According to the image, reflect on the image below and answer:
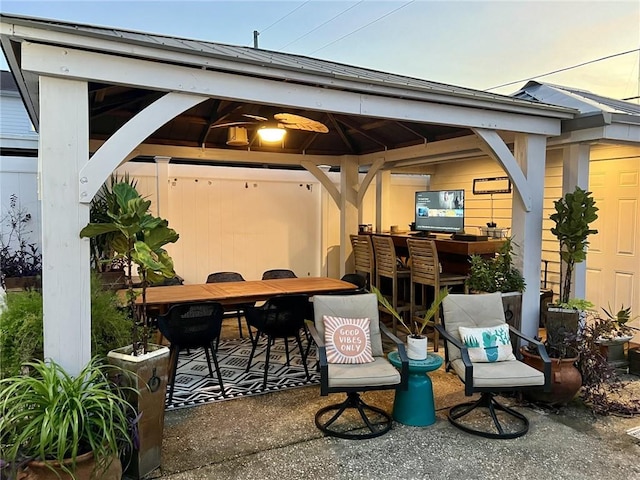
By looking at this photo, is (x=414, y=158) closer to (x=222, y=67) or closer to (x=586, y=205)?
(x=586, y=205)

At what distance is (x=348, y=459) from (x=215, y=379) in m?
1.84

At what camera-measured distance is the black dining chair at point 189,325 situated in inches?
147

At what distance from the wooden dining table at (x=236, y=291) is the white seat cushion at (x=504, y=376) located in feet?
6.28

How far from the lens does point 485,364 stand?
11.6 ft

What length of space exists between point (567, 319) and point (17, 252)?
5574 mm

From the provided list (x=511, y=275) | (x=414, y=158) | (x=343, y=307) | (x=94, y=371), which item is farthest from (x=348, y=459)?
(x=414, y=158)

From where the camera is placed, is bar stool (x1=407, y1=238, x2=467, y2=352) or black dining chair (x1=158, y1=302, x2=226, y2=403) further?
bar stool (x1=407, y1=238, x2=467, y2=352)

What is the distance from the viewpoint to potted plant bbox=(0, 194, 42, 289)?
182 inches

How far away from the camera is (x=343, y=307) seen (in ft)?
12.6

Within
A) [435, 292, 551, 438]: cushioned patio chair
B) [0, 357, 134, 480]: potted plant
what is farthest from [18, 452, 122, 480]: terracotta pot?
[435, 292, 551, 438]: cushioned patio chair

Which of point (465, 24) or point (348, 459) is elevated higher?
point (465, 24)

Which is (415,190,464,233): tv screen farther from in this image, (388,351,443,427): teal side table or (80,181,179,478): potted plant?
(80,181,179,478): potted plant

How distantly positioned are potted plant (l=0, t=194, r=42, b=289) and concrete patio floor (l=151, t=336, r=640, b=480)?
7.60 ft

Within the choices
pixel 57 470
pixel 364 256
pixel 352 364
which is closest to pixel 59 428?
pixel 57 470
